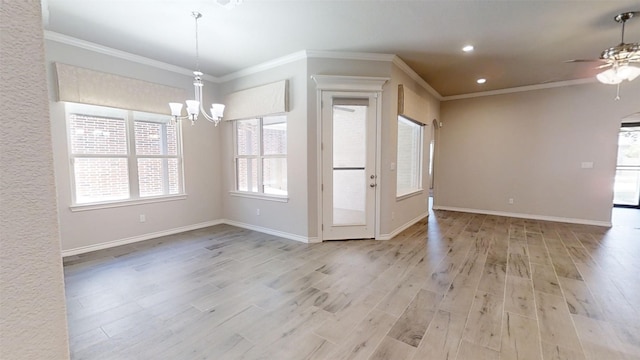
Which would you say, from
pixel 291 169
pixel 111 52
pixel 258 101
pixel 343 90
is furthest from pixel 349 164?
pixel 111 52

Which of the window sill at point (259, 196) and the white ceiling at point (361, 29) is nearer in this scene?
the white ceiling at point (361, 29)

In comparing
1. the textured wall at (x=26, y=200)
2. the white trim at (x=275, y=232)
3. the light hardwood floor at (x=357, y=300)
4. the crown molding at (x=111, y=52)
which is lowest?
the light hardwood floor at (x=357, y=300)

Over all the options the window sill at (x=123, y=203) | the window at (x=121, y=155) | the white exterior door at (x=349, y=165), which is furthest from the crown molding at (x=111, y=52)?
the white exterior door at (x=349, y=165)

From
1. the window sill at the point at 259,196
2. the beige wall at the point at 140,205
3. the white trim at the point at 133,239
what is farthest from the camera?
the window sill at the point at 259,196

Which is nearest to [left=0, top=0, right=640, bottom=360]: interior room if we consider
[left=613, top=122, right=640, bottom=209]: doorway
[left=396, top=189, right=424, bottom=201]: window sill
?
[left=396, top=189, right=424, bottom=201]: window sill

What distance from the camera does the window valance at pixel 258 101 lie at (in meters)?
4.27

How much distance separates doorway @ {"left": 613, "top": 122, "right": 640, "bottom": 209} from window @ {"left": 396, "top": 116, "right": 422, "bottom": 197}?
6016mm

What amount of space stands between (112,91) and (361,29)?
3.56m

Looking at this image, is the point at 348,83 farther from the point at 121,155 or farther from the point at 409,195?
the point at 121,155

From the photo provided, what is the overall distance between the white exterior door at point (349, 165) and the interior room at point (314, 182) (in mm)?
31

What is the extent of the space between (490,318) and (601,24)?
3.55 metres

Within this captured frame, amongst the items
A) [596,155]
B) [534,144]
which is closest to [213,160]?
[534,144]

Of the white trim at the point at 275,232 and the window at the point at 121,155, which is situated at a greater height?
the window at the point at 121,155

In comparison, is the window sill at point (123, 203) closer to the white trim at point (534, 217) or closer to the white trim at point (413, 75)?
the white trim at point (413, 75)
